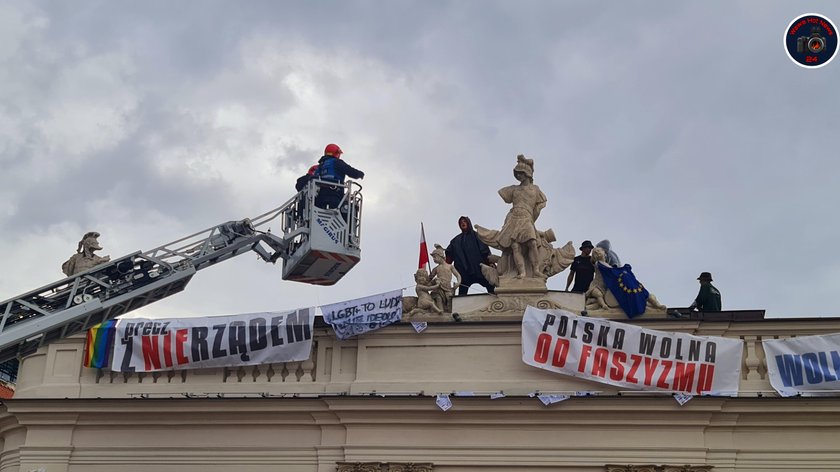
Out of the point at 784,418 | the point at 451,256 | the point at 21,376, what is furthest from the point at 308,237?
the point at 784,418

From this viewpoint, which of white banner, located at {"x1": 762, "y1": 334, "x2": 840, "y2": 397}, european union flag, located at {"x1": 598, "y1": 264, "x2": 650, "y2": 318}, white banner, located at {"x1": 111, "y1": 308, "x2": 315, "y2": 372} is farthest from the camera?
white banner, located at {"x1": 111, "y1": 308, "x2": 315, "y2": 372}

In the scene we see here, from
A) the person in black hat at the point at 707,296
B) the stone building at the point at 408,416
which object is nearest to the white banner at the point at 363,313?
the stone building at the point at 408,416

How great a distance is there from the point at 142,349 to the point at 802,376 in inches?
506

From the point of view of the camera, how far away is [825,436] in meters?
19.7

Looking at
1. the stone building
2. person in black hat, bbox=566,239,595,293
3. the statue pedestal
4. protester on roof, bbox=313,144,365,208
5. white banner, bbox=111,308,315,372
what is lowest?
the stone building

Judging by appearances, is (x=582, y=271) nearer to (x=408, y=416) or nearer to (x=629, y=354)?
(x=629, y=354)

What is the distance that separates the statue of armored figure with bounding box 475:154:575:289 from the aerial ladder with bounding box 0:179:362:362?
307 cm

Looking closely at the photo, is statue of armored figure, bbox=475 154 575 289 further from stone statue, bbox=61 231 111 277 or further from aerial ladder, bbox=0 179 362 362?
stone statue, bbox=61 231 111 277

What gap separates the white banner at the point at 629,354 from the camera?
65.5 ft

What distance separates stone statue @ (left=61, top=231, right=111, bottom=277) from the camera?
22.2 meters

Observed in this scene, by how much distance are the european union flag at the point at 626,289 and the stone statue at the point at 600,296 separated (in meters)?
0.11

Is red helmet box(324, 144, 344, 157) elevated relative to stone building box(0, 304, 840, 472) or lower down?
elevated

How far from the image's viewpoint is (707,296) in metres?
21.4

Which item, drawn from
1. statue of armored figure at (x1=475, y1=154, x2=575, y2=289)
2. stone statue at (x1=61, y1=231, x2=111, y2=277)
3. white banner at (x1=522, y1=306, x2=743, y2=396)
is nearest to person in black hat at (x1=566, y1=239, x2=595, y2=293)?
statue of armored figure at (x1=475, y1=154, x2=575, y2=289)
